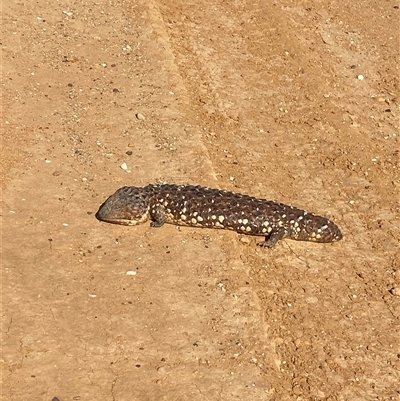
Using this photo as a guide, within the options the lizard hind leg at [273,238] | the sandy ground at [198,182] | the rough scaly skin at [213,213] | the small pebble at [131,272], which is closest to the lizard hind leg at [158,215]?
the rough scaly skin at [213,213]

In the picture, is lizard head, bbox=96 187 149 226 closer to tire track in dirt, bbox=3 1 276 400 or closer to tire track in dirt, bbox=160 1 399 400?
tire track in dirt, bbox=3 1 276 400

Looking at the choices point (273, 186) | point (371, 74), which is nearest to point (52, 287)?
point (273, 186)

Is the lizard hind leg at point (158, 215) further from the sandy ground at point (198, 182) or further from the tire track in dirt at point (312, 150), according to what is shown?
the tire track in dirt at point (312, 150)

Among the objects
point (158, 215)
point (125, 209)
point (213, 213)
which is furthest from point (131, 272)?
point (213, 213)

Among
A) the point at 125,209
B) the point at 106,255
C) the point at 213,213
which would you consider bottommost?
the point at 106,255

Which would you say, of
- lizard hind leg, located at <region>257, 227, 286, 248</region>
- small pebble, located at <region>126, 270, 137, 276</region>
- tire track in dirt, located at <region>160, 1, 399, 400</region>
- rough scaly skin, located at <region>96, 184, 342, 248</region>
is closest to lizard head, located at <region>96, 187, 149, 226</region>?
rough scaly skin, located at <region>96, 184, 342, 248</region>

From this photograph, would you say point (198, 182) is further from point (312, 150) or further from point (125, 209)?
point (312, 150)
